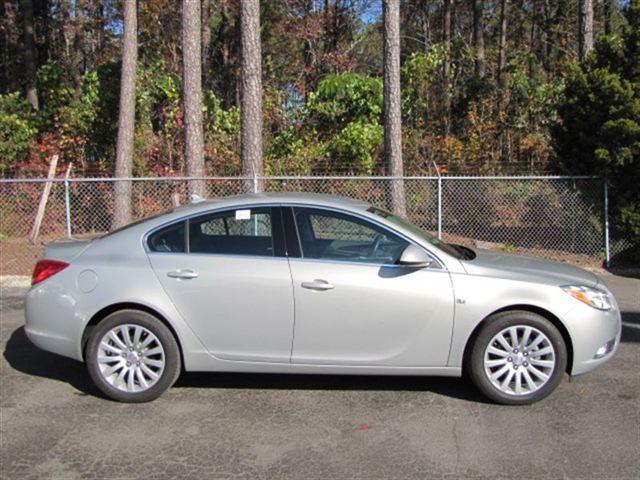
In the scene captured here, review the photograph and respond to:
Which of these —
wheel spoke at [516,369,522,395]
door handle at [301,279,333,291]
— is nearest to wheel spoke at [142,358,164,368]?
door handle at [301,279,333,291]

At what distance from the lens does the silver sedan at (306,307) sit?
4617 millimetres

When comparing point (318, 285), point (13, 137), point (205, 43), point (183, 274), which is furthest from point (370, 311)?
point (205, 43)

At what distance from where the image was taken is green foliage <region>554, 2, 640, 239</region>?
972 centimetres

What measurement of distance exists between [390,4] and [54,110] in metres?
10.0

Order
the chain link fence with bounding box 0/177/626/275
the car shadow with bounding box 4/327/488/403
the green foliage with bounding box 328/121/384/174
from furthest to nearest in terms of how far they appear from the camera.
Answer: the green foliage with bounding box 328/121/384/174, the chain link fence with bounding box 0/177/626/275, the car shadow with bounding box 4/327/488/403

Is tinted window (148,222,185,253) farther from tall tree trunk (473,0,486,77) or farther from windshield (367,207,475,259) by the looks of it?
tall tree trunk (473,0,486,77)

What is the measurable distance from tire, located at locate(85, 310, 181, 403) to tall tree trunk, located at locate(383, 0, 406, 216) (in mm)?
7814

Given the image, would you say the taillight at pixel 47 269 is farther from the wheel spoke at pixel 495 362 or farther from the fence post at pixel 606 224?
the fence post at pixel 606 224

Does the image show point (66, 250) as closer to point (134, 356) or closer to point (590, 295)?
point (134, 356)

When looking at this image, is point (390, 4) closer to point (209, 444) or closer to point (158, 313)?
point (158, 313)

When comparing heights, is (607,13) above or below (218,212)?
above

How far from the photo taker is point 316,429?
431cm

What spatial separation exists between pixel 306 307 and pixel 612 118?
742cm

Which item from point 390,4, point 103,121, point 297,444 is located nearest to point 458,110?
point 390,4
